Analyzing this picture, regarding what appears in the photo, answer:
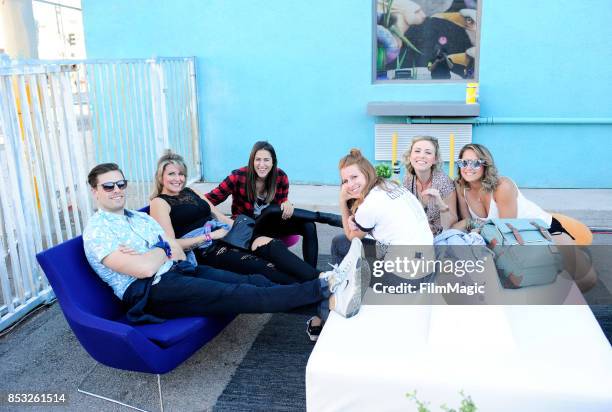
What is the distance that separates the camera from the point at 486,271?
3.36m

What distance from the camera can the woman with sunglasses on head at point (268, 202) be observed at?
4.44 meters

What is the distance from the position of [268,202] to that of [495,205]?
165 cm

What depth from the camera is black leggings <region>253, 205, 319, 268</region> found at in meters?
4.41

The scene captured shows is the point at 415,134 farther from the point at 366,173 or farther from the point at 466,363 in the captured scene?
the point at 466,363

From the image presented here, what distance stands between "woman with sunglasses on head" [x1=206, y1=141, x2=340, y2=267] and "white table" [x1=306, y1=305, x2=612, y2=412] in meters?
1.52

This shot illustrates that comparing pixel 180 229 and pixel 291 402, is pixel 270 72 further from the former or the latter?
pixel 291 402

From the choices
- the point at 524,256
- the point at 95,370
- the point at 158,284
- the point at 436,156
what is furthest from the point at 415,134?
the point at 95,370

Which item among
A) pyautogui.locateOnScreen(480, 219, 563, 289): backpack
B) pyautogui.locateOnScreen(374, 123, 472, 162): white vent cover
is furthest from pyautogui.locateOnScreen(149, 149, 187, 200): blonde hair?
pyautogui.locateOnScreen(374, 123, 472, 162): white vent cover

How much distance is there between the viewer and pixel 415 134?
7.36 metres

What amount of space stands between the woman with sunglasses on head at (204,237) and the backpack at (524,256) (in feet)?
3.71

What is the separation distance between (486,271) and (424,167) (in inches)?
43.9

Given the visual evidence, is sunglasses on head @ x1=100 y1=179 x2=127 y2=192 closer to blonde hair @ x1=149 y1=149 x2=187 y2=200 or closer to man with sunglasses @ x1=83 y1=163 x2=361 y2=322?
man with sunglasses @ x1=83 y1=163 x2=361 y2=322

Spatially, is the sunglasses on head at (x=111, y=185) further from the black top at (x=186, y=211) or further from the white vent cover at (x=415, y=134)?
the white vent cover at (x=415, y=134)

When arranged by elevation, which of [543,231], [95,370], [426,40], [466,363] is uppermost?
[426,40]
